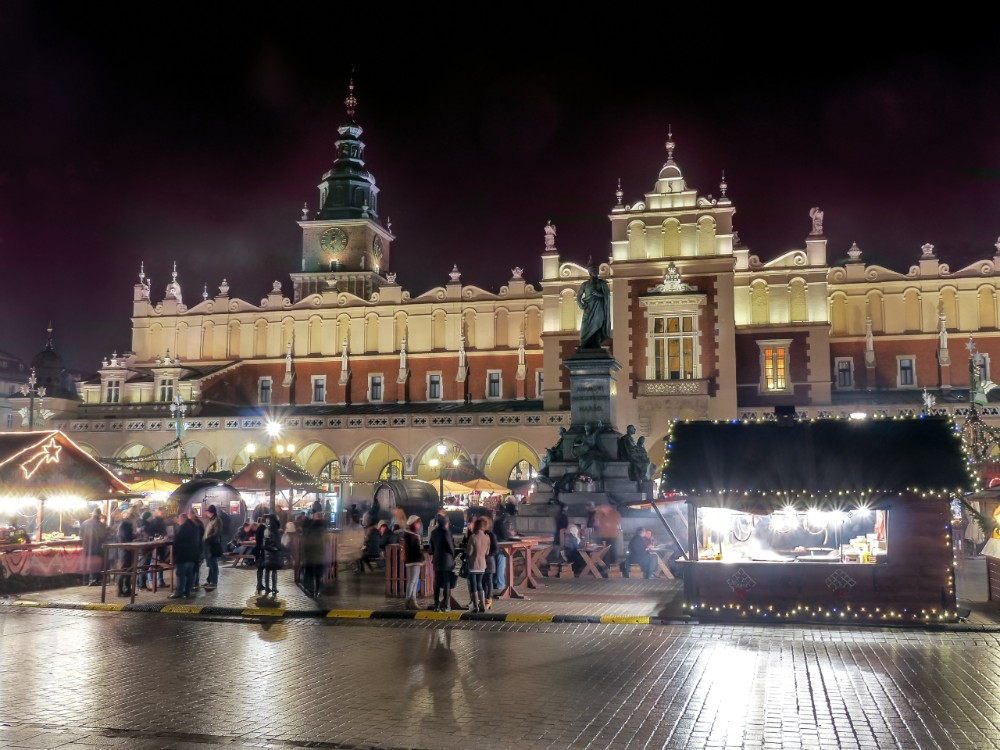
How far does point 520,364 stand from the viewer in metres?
50.2

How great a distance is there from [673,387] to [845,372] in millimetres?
9820

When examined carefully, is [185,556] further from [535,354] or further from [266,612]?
[535,354]

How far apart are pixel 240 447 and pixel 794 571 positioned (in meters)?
37.7

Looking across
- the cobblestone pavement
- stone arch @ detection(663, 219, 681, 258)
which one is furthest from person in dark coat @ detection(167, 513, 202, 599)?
stone arch @ detection(663, 219, 681, 258)

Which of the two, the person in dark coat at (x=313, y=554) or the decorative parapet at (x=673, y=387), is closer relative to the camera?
the person in dark coat at (x=313, y=554)

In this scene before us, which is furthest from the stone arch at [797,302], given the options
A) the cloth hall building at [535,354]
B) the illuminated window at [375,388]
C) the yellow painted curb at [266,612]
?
the yellow painted curb at [266,612]

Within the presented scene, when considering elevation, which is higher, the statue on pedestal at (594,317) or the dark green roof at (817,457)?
the statue on pedestal at (594,317)

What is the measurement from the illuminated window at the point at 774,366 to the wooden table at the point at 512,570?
27.7m

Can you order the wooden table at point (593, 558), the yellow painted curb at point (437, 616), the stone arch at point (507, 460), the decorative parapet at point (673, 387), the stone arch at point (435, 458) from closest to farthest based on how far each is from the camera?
the yellow painted curb at point (437, 616)
the wooden table at point (593, 558)
the decorative parapet at point (673, 387)
the stone arch at point (435, 458)
the stone arch at point (507, 460)

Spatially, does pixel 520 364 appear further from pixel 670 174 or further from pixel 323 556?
pixel 323 556

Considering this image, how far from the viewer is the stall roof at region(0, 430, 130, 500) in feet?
63.3

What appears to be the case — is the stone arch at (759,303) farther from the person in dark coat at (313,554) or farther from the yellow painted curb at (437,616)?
the yellow painted curb at (437,616)

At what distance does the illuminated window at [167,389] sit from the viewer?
5156 cm

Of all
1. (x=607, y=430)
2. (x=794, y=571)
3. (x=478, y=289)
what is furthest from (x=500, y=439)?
(x=794, y=571)
